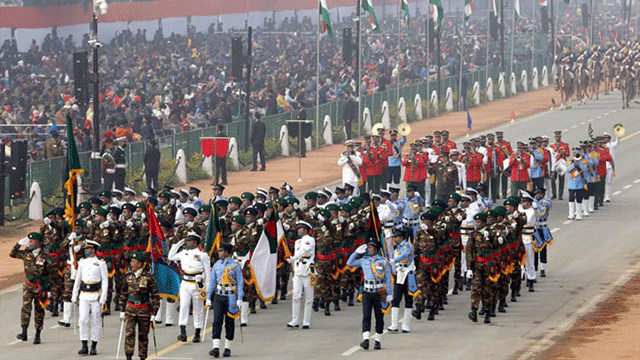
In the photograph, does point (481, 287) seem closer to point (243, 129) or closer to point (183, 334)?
point (183, 334)

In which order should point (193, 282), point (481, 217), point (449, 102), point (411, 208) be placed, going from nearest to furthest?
point (193, 282)
point (481, 217)
point (411, 208)
point (449, 102)

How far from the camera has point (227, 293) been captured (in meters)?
26.7

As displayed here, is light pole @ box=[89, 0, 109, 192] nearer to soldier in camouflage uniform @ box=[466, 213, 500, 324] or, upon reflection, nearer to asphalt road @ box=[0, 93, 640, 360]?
asphalt road @ box=[0, 93, 640, 360]

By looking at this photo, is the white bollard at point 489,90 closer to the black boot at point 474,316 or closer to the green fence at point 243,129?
the green fence at point 243,129

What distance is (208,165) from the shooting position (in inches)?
1992

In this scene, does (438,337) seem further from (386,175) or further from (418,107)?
(418,107)

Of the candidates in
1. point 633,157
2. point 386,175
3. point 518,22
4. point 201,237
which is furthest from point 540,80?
point 201,237

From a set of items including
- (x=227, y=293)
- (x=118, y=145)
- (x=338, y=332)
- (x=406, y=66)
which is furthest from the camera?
(x=406, y=66)

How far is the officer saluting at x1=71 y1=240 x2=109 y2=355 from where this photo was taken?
88.5 ft

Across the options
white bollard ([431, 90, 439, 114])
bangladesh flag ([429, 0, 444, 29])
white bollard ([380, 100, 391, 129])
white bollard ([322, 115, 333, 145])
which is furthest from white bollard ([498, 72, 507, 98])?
white bollard ([322, 115, 333, 145])

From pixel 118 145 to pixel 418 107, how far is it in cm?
2464

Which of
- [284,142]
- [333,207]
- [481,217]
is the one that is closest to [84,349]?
[333,207]

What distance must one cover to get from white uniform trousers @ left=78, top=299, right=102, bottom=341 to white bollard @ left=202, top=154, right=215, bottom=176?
2341 centimetres

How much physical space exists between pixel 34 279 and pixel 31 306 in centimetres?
47
